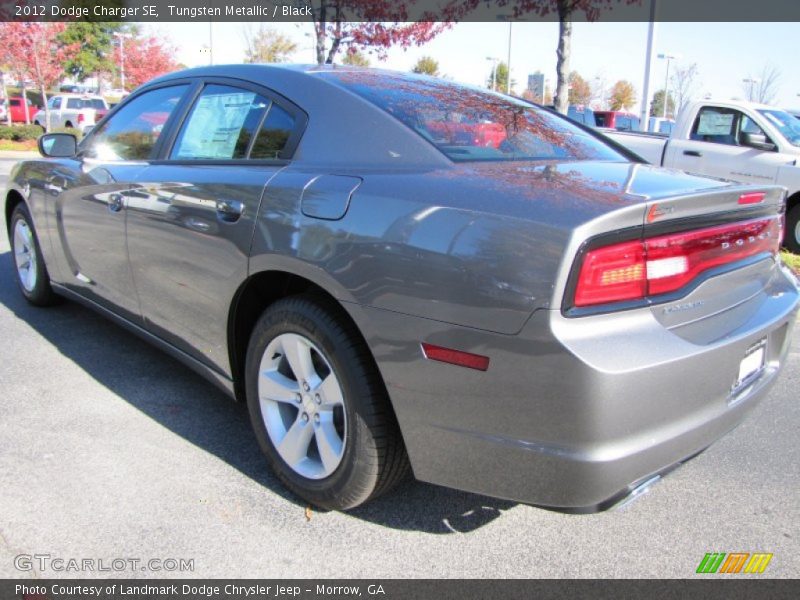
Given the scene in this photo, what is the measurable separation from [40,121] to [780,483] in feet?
113

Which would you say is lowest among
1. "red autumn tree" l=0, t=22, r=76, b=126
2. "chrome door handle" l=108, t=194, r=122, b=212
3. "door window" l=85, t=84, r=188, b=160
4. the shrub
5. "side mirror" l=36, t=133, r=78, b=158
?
the shrub

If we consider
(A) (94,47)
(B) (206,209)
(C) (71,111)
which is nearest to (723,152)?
(B) (206,209)

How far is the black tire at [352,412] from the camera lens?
2.29 metres

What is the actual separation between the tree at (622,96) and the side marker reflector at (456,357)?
66682 millimetres

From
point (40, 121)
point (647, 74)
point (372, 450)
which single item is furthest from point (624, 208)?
point (40, 121)

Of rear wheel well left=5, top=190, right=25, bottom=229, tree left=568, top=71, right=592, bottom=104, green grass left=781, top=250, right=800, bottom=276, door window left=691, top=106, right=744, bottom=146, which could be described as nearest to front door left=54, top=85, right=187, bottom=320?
rear wheel well left=5, top=190, right=25, bottom=229

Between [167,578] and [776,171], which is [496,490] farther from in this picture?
[776,171]

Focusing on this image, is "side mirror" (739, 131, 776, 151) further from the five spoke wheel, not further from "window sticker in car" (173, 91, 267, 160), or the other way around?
the five spoke wheel

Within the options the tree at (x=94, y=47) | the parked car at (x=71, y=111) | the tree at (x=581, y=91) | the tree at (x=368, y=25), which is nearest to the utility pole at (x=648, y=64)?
the tree at (x=368, y=25)

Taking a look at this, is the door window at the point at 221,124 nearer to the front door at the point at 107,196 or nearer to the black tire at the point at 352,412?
the front door at the point at 107,196

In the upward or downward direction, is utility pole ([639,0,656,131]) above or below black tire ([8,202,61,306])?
above

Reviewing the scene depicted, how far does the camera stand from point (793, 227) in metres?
8.23

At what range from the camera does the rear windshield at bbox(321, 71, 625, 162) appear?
263 cm

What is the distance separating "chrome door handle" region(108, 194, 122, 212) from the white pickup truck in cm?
666
